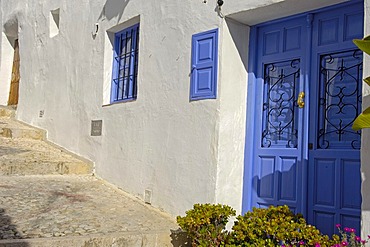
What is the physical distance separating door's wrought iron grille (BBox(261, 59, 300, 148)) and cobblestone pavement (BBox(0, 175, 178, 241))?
4.97ft

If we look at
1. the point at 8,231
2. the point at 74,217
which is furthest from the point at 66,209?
the point at 8,231

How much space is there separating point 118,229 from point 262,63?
7.88 ft

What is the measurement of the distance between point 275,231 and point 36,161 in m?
4.64

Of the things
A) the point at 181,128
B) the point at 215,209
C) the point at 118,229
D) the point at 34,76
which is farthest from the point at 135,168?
the point at 34,76

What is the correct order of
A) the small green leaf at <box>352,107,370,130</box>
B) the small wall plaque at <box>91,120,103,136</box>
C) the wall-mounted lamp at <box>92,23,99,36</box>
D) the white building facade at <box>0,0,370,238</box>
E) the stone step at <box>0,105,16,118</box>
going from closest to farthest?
the small green leaf at <box>352,107,370,130</box>
the white building facade at <box>0,0,370,238</box>
the small wall plaque at <box>91,120,103,136</box>
the wall-mounted lamp at <box>92,23,99,36</box>
the stone step at <box>0,105,16,118</box>

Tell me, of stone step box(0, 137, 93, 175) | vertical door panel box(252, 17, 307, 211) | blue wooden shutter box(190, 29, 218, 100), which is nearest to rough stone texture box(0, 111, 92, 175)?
stone step box(0, 137, 93, 175)

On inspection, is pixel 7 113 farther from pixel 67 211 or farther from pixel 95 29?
pixel 67 211

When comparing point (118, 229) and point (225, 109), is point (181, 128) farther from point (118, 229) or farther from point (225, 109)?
point (118, 229)

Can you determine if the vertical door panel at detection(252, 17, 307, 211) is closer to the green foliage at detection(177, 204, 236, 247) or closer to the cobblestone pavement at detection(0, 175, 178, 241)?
the green foliage at detection(177, 204, 236, 247)

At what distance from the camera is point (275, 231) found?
387 cm

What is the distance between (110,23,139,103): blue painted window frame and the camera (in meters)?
7.01

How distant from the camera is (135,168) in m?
6.45

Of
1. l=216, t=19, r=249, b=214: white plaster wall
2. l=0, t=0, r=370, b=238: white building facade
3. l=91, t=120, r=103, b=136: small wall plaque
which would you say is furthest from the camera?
l=91, t=120, r=103, b=136: small wall plaque

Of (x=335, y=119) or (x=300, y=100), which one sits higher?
(x=300, y=100)
